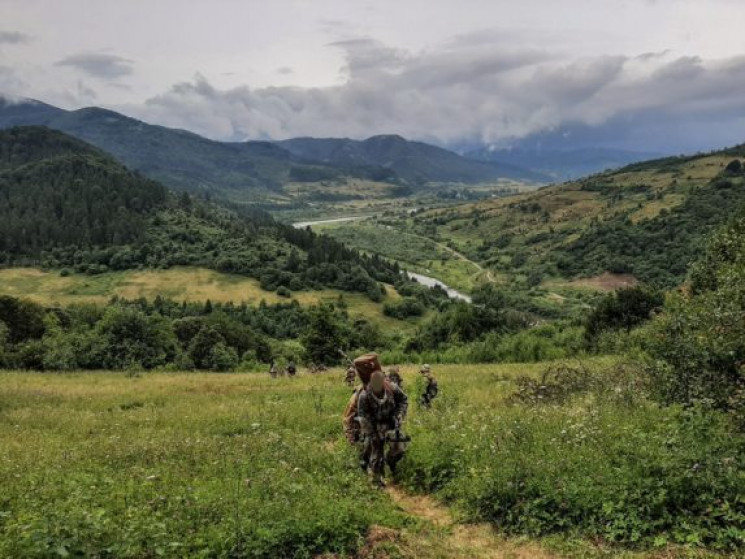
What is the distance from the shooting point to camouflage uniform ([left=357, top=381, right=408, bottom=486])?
11.8 m

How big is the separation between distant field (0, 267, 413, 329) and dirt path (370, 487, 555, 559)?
377 ft

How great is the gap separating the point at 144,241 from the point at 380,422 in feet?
554

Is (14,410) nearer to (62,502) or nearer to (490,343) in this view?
(62,502)

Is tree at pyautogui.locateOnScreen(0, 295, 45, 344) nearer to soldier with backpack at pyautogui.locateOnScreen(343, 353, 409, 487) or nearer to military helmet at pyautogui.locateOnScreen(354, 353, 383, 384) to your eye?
soldier with backpack at pyautogui.locateOnScreen(343, 353, 409, 487)

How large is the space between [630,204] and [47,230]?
17445 centimetres

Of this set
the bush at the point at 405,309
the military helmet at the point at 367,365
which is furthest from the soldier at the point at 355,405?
the bush at the point at 405,309

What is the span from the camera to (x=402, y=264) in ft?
656

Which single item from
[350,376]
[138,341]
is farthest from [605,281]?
[350,376]

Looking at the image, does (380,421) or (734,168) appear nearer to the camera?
(380,421)

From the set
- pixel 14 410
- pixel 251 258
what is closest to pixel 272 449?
pixel 14 410

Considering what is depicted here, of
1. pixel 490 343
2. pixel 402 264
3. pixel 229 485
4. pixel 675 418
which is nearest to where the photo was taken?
pixel 229 485

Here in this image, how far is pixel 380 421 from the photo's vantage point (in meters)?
12.0

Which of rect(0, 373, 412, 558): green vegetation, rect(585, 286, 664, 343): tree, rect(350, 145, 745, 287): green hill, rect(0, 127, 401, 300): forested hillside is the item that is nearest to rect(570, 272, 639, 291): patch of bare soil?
rect(350, 145, 745, 287): green hill

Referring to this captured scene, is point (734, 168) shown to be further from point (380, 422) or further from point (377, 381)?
point (377, 381)
